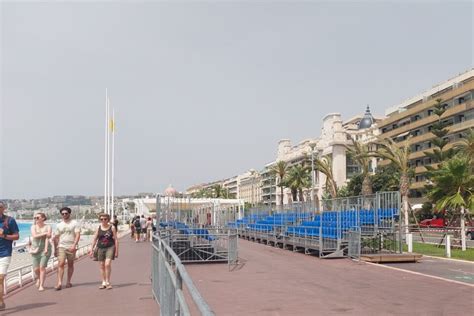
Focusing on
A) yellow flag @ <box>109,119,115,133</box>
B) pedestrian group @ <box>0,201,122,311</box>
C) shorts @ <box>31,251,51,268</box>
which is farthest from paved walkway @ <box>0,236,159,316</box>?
yellow flag @ <box>109,119,115,133</box>

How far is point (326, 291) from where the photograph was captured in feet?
39.1

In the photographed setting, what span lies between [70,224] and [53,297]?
1750 millimetres

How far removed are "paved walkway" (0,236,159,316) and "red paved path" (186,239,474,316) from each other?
53.6 inches

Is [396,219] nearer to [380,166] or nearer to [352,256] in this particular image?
[352,256]

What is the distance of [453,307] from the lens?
9969 mm

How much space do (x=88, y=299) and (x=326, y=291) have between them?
4961mm

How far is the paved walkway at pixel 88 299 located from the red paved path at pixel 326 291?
1362 millimetres

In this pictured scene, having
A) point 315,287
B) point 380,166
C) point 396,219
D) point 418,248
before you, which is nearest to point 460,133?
point 380,166

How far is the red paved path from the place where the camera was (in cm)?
970

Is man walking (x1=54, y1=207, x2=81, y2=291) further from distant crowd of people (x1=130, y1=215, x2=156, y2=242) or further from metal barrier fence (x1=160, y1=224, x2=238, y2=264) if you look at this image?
distant crowd of people (x1=130, y1=215, x2=156, y2=242)

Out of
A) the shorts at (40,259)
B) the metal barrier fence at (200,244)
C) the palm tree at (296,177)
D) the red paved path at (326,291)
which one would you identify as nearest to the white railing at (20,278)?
the shorts at (40,259)

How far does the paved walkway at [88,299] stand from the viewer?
9.13 m

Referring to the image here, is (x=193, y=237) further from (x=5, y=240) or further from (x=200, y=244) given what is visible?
(x=5, y=240)

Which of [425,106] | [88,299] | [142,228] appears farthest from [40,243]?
[425,106]
